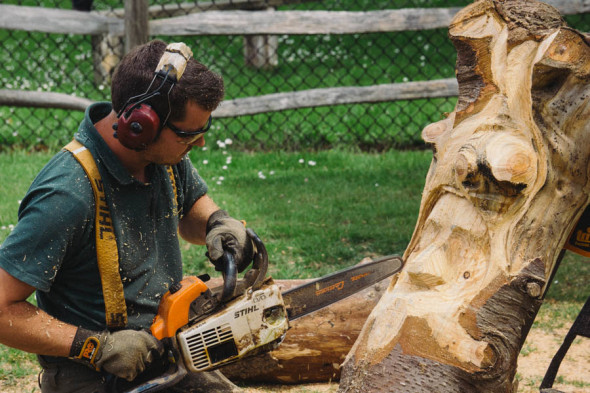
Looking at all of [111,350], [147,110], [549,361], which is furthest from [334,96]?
[111,350]

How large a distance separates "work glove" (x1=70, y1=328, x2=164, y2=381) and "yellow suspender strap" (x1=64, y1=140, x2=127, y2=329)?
0.09 metres

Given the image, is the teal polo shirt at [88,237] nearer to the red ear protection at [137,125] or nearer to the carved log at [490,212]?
the red ear protection at [137,125]

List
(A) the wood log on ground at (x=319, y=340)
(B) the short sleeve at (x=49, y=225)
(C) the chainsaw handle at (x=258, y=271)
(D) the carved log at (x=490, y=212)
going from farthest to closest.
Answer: (A) the wood log on ground at (x=319, y=340), (C) the chainsaw handle at (x=258, y=271), (D) the carved log at (x=490, y=212), (B) the short sleeve at (x=49, y=225)

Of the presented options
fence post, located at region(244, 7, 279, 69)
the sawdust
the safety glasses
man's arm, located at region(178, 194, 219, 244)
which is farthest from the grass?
fence post, located at region(244, 7, 279, 69)

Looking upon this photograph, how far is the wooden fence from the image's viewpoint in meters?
6.05

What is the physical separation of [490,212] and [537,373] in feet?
4.53

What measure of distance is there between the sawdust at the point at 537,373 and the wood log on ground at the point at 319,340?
9cm

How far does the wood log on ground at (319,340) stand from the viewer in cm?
312

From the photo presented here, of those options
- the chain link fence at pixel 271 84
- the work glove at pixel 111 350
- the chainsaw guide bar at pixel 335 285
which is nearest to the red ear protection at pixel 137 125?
the work glove at pixel 111 350

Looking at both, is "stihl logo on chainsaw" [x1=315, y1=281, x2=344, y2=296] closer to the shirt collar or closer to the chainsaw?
the chainsaw

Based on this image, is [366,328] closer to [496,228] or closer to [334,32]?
[496,228]

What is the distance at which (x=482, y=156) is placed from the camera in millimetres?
2277

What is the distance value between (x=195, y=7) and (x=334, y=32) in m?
1.57

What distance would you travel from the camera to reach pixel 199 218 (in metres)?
2.75
